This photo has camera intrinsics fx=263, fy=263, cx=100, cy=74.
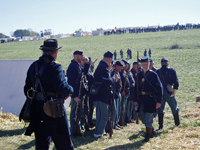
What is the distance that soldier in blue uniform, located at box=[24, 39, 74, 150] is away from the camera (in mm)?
3731

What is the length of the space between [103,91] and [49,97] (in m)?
2.53

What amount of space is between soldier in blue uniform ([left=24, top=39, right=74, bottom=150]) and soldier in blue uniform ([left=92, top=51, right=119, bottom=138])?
2265 millimetres

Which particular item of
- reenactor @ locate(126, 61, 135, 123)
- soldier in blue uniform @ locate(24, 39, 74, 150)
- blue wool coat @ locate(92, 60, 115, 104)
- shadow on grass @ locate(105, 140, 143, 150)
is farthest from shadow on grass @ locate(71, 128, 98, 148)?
reenactor @ locate(126, 61, 135, 123)

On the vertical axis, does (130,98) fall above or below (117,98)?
below

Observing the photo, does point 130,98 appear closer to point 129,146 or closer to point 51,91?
point 129,146

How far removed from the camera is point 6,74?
28.3ft

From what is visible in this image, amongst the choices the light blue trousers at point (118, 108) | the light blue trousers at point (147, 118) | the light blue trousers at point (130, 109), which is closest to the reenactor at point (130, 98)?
the light blue trousers at point (130, 109)

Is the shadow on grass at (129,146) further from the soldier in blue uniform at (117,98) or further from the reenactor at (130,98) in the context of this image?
the reenactor at (130,98)

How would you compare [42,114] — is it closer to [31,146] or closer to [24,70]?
[31,146]

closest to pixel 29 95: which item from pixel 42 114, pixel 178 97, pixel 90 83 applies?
pixel 42 114

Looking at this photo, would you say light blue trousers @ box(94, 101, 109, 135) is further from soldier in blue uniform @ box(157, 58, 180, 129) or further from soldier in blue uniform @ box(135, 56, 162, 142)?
soldier in blue uniform @ box(157, 58, 180, 129)

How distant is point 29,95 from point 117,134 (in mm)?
3450

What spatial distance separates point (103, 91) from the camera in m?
6.21

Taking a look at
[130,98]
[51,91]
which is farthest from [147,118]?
[51,91]
